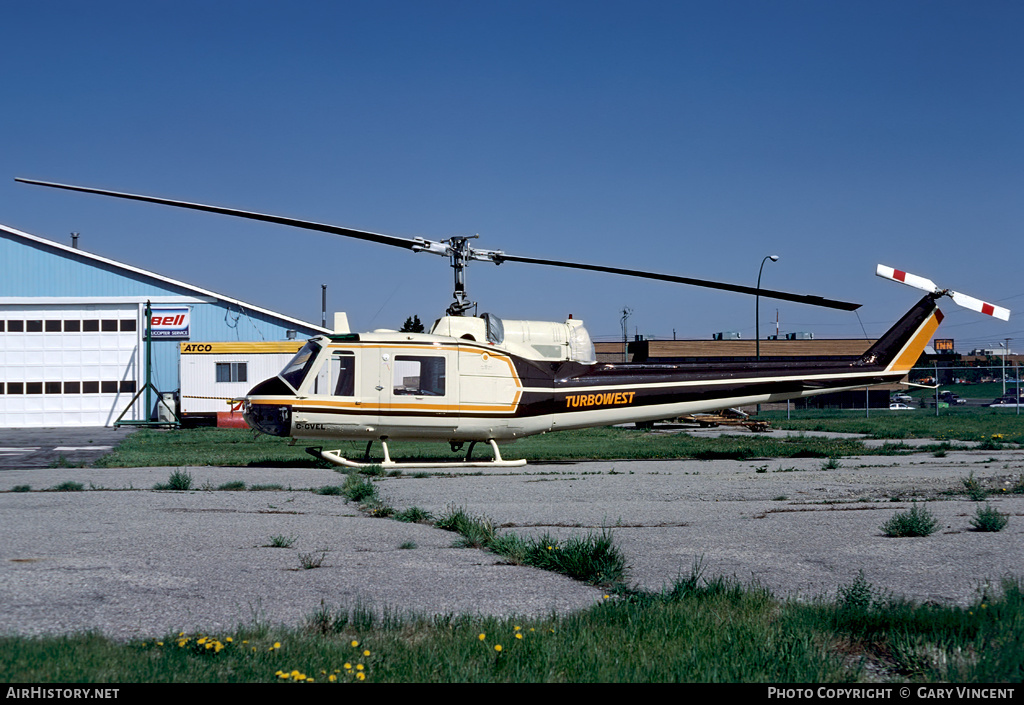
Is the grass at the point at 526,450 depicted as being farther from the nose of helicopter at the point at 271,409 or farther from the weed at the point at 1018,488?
the weed at the point at 1018,488

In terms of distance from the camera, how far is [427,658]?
3869mm

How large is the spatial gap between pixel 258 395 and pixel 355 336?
1955 millimetres

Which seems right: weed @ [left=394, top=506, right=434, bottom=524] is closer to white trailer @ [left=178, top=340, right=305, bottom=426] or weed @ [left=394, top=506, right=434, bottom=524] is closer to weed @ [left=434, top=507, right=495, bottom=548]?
weed @ [left=434, top=507, right=495, bottom=548]

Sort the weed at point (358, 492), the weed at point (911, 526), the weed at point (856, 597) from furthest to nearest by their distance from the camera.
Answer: the weed at point (358, 492)
the weed at point (911, 526)
the weed at point (856, 597)

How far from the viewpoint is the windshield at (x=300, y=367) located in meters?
14.9

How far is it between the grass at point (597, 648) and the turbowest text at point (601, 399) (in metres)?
11.1

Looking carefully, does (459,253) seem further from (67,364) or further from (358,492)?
(67,364)

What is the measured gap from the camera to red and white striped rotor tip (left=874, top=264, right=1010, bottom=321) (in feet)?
53.0

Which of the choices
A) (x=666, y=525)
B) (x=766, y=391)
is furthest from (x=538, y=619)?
(x=766, y=391)

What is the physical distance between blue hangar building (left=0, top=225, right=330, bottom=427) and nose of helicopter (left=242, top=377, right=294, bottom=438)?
61.1ft

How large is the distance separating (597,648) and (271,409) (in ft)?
38.5

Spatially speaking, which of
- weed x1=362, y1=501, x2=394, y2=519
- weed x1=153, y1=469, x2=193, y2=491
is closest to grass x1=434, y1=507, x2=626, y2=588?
weed x1=362, y1=501, x2=394, y2=519

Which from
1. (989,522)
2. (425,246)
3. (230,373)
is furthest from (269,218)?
(230,373)

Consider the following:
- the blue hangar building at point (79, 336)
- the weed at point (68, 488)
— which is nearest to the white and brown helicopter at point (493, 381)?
the weed at point (68, 488)
